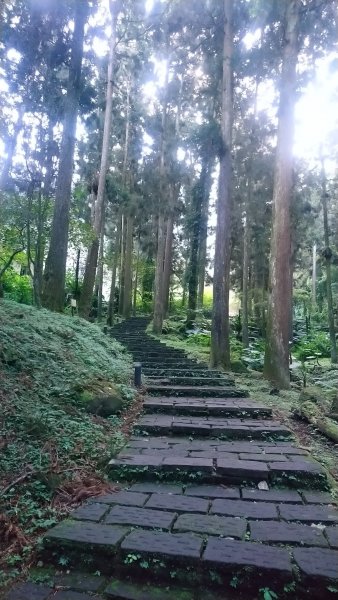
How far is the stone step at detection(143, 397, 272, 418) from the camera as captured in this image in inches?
220

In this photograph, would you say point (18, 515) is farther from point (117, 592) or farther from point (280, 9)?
point (280, 9)

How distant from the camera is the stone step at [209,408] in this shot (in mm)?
5598

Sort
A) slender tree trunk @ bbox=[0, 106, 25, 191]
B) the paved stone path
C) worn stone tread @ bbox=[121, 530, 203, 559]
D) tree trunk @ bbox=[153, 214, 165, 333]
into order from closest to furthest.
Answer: the paved stone path → worn stone tread @ bbox=[121, 530, 203, 559] → slender tree trunk @ bbox=[0, 106, 25, 191] → tree trunk @ bbox=[153, 214, 165, 333]

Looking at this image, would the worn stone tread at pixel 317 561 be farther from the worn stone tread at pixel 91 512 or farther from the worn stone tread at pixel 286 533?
the worn stone tread at pixel 91 512

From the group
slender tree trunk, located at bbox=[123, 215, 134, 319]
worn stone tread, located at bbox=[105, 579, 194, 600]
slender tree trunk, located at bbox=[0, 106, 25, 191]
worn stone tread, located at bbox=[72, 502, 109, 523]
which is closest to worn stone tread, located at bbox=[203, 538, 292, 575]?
worn stone tread, located at bbox=[105, 579, 194, 600]

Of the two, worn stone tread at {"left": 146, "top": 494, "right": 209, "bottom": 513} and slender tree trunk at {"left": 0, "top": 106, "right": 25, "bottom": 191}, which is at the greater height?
slender tree trunk at {"left": 0, "top": 106, "right": 25, "bottom": 191}

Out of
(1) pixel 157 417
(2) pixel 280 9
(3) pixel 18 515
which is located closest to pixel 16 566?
(3) pixel 18 515

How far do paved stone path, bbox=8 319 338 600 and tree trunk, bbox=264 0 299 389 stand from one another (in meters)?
3.89

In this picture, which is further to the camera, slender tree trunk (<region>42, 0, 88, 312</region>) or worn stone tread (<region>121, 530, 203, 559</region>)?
slender tree trunk (<region>42, 0, 88, 312</region>)

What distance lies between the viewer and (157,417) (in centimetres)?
541

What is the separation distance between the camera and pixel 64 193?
34.9ft

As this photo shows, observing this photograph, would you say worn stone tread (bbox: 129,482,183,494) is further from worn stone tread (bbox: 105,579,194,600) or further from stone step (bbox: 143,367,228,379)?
A: stone step (bbox: 143,367,228,379)

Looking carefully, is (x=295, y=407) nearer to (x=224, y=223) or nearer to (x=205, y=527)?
(x=205, y=527)

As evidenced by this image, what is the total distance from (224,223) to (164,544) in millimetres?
8486
